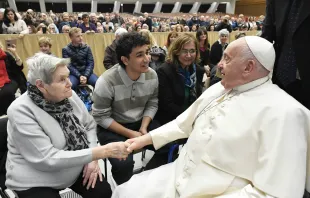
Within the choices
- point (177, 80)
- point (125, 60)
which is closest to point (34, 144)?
point (125, 60)

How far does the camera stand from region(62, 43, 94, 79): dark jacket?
481 cm

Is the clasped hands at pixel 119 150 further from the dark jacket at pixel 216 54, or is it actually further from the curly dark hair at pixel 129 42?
the dark jacket at pixel 216 54

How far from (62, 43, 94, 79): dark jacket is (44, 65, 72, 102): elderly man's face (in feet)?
10.1

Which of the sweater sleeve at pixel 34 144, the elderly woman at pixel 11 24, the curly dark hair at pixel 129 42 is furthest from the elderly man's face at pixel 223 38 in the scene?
the elderly woman at pixel 11 24

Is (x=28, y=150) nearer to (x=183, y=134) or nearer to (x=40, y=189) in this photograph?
(x=40, y=189)

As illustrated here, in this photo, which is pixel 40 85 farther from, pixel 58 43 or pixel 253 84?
pixel 58 43

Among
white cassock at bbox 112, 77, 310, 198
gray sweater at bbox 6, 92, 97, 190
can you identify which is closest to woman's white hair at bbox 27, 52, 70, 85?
gray sweater at bbox 6, 92, 97, 190

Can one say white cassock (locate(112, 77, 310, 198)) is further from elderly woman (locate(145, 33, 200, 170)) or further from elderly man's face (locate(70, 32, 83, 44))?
elderly man's face (locate(70, 32, 83, 44))

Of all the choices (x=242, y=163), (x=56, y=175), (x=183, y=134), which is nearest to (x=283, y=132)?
(x=242, y=163)

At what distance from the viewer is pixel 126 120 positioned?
2.40m

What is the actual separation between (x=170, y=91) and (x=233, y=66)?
48.9 inches

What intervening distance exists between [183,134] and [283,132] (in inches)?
27.1

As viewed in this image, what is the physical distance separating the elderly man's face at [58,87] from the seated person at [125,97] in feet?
1.85

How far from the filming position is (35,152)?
158 centimetres
